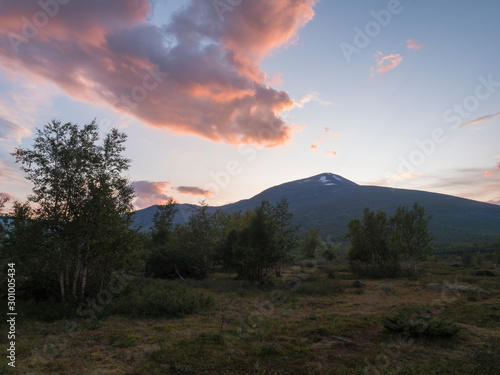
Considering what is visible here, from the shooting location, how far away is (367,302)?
1995cm

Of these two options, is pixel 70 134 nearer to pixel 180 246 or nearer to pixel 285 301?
pixel 285 301

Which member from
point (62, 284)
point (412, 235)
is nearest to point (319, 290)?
point (62, 284)

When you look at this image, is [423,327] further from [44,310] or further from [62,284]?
[62,284]

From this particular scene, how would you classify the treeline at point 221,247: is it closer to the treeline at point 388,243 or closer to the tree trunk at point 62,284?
the treeline at point 388,243

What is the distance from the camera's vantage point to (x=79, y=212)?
16.0m

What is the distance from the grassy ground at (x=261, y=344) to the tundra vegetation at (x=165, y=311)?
53mm

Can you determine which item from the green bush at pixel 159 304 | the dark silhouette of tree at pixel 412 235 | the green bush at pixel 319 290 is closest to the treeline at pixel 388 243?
the dark silhouette of tree at pixel 412 235

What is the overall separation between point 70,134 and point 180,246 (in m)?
22.1

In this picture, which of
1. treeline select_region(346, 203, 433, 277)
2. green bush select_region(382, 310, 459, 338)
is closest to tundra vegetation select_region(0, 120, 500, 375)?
green bush select_region(382, 310, 459, 338)

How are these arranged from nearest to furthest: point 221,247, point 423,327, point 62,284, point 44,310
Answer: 1. point 423,327
2. point 44,310
3. point 62,284
4. point 221,247

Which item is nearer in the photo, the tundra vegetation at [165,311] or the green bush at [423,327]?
the tundra vegetation at [165,311]

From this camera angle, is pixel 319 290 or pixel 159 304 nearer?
pixel 159 304

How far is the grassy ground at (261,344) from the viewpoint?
28.0ft

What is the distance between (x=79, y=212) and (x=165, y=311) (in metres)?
8.12
